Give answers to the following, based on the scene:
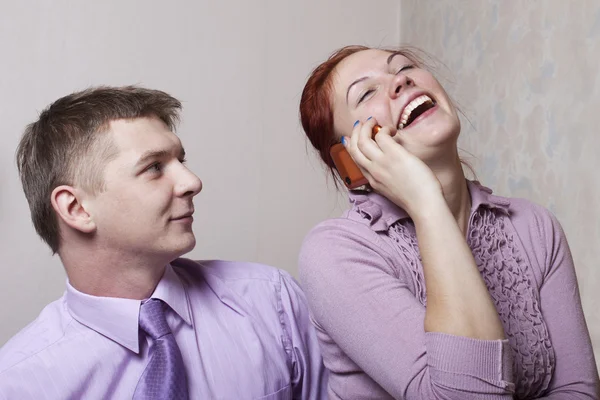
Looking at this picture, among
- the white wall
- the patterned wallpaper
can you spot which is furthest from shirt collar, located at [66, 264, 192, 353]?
the patterned wallpaper

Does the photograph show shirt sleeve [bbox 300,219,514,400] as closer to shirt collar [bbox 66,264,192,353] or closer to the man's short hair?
shirt collar [bbox 66,264,192,353]

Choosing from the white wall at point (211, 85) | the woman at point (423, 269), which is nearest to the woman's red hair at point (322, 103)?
the woman at point (423, 269)

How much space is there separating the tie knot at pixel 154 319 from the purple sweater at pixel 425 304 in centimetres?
35

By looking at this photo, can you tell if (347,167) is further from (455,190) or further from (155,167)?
(155,167)

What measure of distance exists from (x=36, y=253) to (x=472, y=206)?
1.72m

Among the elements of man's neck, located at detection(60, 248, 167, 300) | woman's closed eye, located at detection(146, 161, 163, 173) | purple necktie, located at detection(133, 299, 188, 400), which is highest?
woman's closed eye, located at detection(146, 161, 163, 173)

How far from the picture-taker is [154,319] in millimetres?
1468

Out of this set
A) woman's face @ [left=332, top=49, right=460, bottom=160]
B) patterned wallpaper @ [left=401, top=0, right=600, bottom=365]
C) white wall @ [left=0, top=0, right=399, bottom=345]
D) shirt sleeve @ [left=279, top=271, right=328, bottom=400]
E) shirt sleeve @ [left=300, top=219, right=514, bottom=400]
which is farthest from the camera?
white wall @ [left=0, top=0, right=399, bottom=345]

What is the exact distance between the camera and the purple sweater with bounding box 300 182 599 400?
3.51ft

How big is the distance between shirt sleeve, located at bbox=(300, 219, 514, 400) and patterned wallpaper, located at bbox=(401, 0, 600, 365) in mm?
1024

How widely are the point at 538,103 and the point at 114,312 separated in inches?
59.3

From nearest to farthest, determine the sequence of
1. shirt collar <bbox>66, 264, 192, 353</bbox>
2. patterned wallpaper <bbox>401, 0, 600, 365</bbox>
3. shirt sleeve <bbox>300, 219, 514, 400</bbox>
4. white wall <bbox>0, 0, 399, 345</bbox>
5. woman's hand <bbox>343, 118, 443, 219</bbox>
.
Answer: shirt sleeve <bbox>300, 219, 514, 400</bbox>, woman's hand <bbox>343, 118, 443, 219</bbox>, shirt collar <bbox>66, 264, 192, 353</bbox>, patterned wallpaper <bbox>401, 0, 600, 365</bbox>, white wall <bbox>0, 0, 399, 345</bbox>

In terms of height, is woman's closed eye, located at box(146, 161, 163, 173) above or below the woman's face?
below

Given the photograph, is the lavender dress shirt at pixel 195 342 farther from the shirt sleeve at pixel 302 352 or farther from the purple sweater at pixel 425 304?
the purple sweater at pixel 425 304
